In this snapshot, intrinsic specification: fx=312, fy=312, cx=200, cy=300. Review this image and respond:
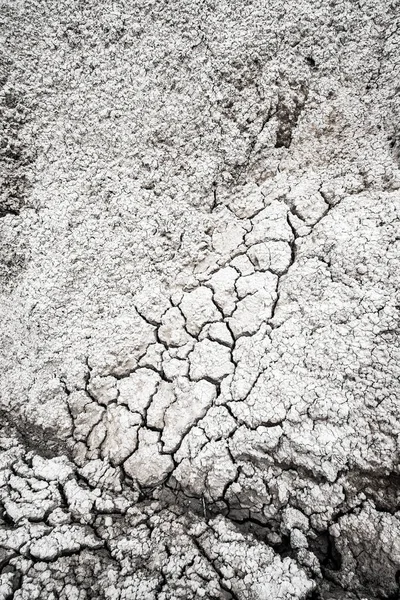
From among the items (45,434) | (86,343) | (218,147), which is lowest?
(45,434)

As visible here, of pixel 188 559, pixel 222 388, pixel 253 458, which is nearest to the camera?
pixel 188 559

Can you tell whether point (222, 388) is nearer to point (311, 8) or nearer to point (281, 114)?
point (281, 114)

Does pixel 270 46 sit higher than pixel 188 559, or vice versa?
pixel 270 46

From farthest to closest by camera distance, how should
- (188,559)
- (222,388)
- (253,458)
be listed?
(222,388) → (253,458) → (188,559)

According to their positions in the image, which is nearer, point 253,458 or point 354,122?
point 253,458

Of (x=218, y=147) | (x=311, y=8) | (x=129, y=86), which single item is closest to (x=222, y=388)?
(x=218, y=147)

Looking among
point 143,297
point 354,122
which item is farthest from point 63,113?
point 354,122
